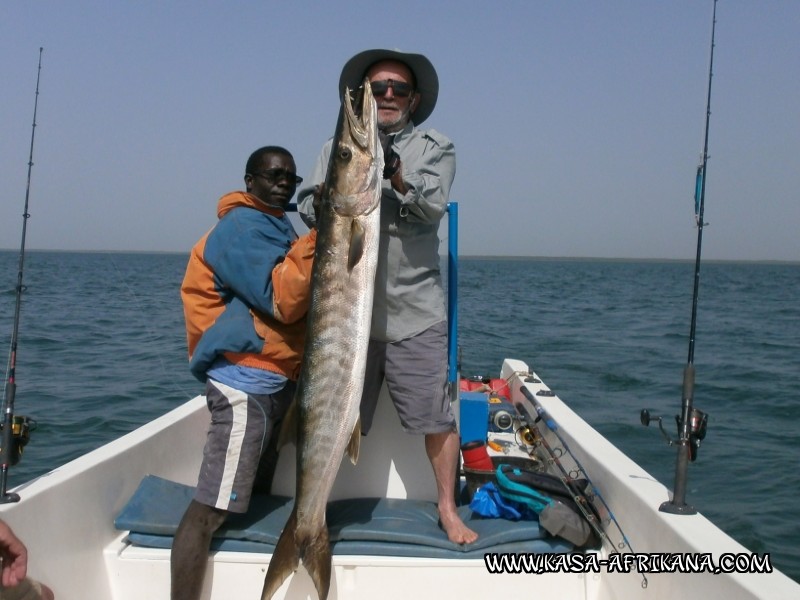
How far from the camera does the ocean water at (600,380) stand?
7.83 m

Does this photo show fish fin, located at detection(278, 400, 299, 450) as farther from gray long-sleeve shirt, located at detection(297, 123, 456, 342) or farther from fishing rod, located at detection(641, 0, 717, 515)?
fishing rod, located at detection(641, 0, 717, 515)

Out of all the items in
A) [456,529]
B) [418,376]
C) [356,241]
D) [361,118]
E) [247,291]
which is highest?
[361,118]

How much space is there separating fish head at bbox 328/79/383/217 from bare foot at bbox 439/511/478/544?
1.56 meters

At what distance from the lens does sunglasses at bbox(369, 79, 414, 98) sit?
362 centimetres

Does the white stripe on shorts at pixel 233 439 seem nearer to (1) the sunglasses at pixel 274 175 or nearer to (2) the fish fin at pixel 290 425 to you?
(2) the fish fin at pixel 290 425

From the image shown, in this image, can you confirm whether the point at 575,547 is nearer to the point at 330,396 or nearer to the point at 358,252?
the point at 330,396

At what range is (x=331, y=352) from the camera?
3.13 metres

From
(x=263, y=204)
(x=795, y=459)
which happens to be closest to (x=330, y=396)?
(x=263, y=204)

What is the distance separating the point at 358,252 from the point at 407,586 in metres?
1.58

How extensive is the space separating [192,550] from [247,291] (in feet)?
3.78

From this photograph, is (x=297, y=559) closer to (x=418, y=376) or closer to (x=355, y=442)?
(x=355, y=442)

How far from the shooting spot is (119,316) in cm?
2308

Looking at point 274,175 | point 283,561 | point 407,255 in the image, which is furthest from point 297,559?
point 274,175

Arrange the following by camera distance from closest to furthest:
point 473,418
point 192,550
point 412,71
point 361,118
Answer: point 361,118 → point 192,550 → point 412,71 → point 473,418
